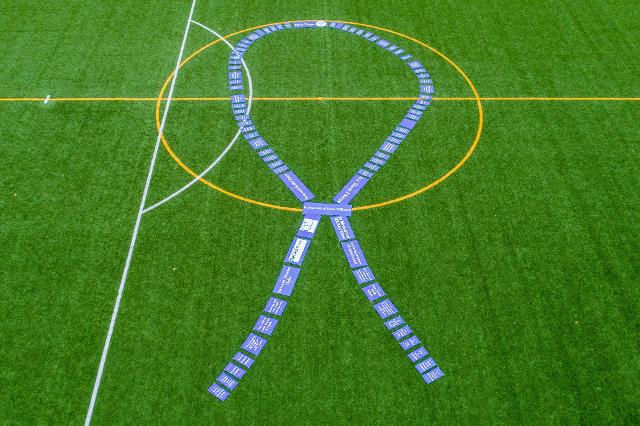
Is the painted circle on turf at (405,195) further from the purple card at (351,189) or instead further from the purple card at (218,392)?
the purple card at (218,392)

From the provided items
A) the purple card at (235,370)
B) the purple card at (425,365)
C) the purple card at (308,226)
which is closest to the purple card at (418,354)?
the purple card at (425,365)

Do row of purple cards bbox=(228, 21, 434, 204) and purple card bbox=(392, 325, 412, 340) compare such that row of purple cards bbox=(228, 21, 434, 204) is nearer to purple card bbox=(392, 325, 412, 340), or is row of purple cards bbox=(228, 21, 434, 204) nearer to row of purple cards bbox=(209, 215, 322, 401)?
row of purple cards bbox=(209, 215, 322, 401)

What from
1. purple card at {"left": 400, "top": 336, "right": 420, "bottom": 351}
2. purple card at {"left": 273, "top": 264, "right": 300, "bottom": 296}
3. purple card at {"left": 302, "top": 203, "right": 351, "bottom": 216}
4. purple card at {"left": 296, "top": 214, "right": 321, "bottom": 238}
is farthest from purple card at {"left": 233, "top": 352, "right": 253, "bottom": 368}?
purple card at {"left": 302, "top": 203, "right": 351, "bottom": 216}

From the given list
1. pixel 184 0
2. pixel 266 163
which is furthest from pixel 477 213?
pixel 184 0

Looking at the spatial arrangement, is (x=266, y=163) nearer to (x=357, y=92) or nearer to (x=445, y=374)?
(x=357, y=92)

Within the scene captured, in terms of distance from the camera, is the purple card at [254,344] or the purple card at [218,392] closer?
the purple card at [218,392]

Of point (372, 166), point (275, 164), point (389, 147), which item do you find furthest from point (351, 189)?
point (275, 164)

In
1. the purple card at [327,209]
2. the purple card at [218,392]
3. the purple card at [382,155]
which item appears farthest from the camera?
the purple card at [382,155]
